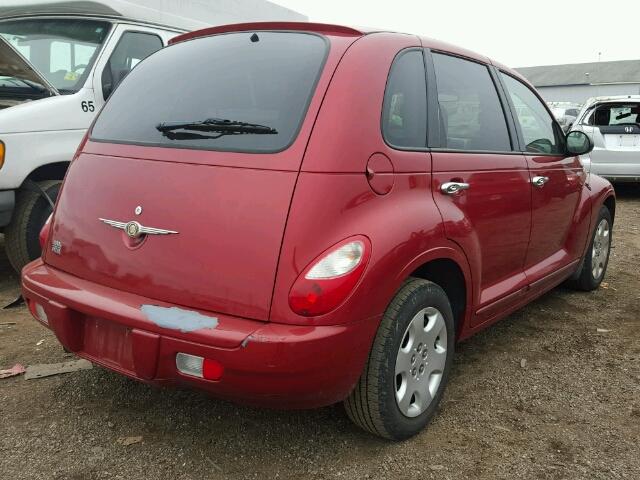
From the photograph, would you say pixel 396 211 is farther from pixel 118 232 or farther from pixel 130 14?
pixel 130 14

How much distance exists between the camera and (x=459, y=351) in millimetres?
3613

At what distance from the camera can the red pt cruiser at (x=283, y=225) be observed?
208cm

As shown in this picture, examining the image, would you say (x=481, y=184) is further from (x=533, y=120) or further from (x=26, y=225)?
(x=26, y=225)

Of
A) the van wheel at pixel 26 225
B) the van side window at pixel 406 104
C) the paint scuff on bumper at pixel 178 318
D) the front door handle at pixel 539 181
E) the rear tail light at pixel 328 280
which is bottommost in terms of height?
the van wheel at pixel 26 225

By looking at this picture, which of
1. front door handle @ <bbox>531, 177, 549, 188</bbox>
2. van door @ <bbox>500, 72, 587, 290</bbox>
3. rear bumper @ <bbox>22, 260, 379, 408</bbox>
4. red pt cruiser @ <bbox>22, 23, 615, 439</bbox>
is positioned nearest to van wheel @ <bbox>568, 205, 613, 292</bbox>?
van door @ <bbox>500, 72, 587, 290</bbox>

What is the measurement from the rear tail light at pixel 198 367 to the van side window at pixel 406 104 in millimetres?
1086

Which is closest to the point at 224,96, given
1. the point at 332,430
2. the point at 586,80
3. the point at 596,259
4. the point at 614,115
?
the point at 332,430

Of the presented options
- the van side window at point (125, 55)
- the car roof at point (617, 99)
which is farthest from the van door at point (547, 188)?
the car roof at point (617, 99)

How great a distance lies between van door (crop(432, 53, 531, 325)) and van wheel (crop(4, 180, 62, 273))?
3.13 m

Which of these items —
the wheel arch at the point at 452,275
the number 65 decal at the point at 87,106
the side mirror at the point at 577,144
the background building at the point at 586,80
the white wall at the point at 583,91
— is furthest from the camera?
the background building at the point at 586,80

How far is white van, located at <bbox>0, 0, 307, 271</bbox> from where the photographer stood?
4316mm

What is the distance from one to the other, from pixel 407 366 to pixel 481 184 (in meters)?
0.98

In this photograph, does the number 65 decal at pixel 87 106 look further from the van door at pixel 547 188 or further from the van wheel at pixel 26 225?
the van door at pixel 547 188

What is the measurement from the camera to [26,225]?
4.43 metres
